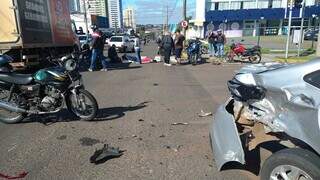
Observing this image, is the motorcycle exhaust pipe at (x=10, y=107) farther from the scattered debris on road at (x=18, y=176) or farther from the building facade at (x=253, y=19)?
the building facade at (x=253, y=19)

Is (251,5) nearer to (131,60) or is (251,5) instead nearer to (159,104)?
(131,60)

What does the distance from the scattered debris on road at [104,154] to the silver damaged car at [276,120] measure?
4.76ft

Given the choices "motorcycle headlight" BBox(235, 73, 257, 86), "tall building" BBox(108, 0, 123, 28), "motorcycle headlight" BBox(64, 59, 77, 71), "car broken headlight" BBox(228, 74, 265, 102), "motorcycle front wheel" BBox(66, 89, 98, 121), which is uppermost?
"motorcycle headlight" BBox(235, 73, 257, 86)

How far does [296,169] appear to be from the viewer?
3830 millimetres

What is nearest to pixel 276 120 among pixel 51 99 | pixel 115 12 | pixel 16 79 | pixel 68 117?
pixel 51 99

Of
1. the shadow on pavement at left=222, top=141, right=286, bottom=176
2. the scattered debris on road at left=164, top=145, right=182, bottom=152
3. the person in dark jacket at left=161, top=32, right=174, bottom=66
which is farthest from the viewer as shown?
the person in dark jacket at left=161, top=32, right=174, bottom=66

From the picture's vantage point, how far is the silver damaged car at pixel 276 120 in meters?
3.81

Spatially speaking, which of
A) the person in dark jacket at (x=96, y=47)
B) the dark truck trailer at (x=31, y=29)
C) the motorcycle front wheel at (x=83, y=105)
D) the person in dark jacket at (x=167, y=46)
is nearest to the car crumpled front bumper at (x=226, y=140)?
the motorcycle front wheel at (x=83, y=105)

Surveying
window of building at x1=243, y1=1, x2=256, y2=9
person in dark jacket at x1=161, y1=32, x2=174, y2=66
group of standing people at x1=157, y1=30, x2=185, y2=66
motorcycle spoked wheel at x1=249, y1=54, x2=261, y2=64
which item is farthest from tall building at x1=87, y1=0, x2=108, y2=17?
motorcycle spoked wheel at x1=249, y1=54, x2=261, y2=64

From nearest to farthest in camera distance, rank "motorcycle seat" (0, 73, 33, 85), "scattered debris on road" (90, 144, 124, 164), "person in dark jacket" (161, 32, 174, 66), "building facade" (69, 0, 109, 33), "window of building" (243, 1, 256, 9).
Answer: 1. "scattered debris on road" (90, 144, 124, 164)
2. "motorcycle seat" (0, 73, 33, 85)
3. "person in dark jacket" (161, 32, 174, 66)
4. "building facade" (69, 0, 109, 33)
5. "window of building" (243, 1, 256, 9)

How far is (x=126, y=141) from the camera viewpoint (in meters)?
6.41

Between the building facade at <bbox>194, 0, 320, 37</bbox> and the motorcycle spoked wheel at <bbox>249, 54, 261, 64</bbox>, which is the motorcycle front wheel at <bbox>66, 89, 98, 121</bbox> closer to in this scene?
the motorcycle spoked wheel at <bbox>249, 54, 261, 64</bbox>

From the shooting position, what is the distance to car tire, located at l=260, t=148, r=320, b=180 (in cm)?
369

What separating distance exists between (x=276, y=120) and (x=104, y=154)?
2.61m
